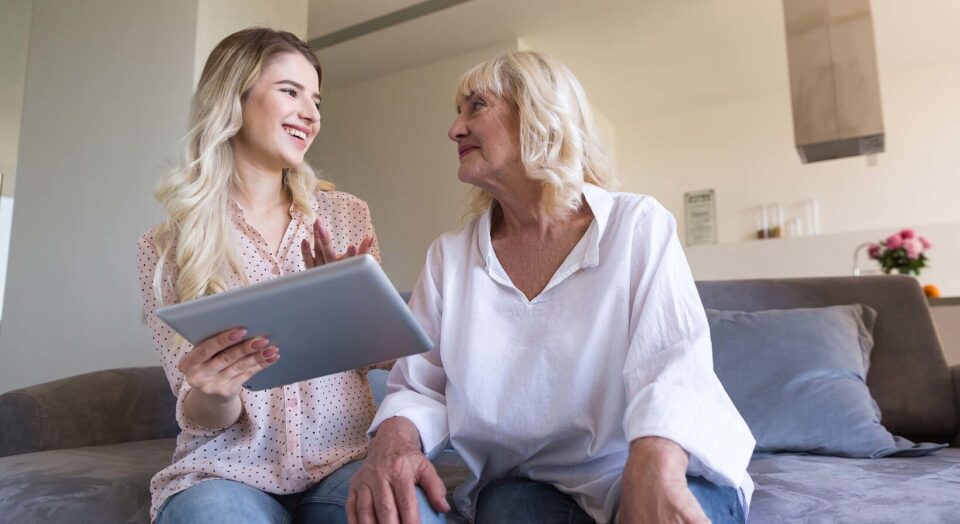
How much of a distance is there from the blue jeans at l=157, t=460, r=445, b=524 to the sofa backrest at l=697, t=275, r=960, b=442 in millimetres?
1251

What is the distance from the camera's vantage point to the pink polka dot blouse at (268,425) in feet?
3.91

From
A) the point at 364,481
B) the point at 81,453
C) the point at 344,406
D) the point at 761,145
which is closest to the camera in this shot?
the point at 364,481

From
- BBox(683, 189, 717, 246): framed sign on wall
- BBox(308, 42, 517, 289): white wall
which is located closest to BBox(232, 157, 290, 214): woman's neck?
BBox(308, 42, 517, 289): white wall

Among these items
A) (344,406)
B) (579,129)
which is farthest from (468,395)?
(579,129)

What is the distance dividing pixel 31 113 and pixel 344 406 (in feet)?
10.0

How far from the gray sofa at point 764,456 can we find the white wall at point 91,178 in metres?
1.33

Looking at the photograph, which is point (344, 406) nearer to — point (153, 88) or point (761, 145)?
point (153, 88)

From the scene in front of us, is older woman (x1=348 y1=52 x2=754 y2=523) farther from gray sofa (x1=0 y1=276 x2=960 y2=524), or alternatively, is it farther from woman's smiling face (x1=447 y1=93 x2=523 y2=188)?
gray sofa (x1=0 y1=276 x2=960 y2=524)

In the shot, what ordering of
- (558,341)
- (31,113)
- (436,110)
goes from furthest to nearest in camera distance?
(436,110), (31,113), (558,341)

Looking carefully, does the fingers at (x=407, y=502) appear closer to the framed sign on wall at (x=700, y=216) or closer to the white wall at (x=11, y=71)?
the white wall at (x=11, y=71)

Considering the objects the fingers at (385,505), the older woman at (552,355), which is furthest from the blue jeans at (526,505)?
the fingers at (385,505)

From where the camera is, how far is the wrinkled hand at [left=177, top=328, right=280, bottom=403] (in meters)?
0.97

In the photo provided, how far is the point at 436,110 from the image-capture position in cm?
529

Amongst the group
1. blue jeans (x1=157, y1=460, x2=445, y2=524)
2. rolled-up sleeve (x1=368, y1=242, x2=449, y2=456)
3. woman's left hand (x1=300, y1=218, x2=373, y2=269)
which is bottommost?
blue jeans (x1=157, y1=460, x2=445, y2=524)
